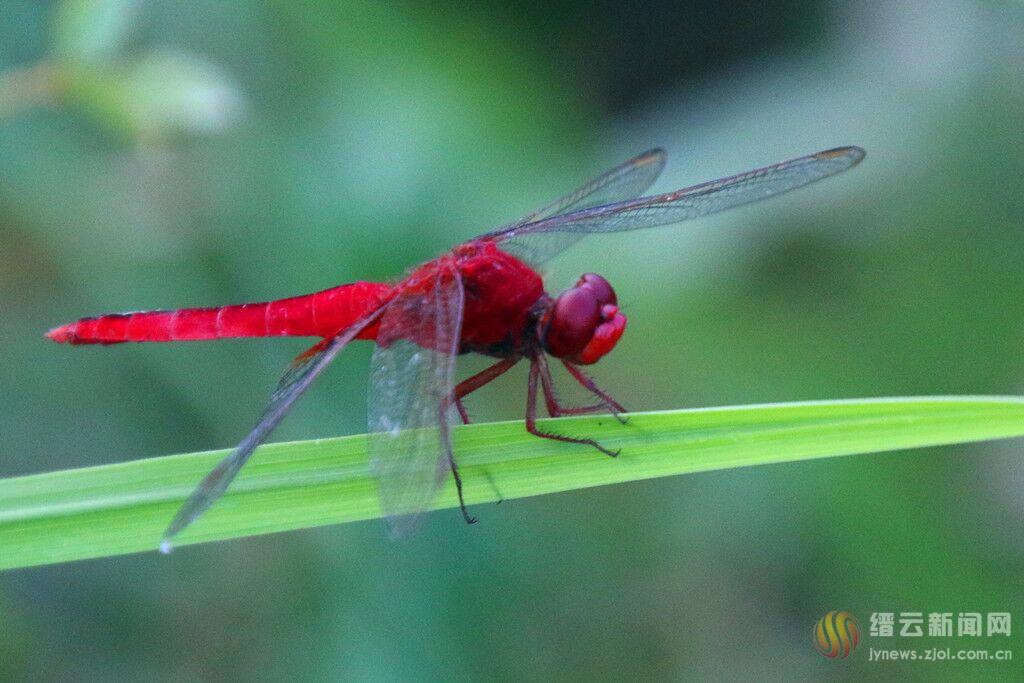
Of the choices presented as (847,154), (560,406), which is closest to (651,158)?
(847,154)

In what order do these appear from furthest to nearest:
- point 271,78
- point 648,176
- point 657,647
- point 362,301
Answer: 1. point 271,78
2. point 657,647
3. point 648,176
4. point 362,301

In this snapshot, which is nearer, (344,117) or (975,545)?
(975,545)

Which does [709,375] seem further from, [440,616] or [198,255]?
[198,255]

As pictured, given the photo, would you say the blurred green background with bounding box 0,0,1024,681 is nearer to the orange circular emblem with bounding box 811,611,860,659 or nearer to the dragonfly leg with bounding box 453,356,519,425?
the orange circular emblem with bounding box 811,611,860,659

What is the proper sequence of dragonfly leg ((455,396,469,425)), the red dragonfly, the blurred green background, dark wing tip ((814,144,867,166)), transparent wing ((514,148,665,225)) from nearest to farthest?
the red dragonfly → dragonfly leg ((455,396,469,425)) → dark wing tip ((814,144,867,166)) → the blurred green background → transparent wing ((514,148,665,225))

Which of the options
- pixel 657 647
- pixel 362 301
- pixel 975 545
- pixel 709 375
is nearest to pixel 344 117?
pixel 362 301

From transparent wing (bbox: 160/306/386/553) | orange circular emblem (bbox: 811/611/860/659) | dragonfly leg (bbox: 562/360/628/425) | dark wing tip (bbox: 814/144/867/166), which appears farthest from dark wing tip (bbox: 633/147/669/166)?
orange circular emblem (bbox: 811/611/860/659)

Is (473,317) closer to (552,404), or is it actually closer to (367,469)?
(552,404)

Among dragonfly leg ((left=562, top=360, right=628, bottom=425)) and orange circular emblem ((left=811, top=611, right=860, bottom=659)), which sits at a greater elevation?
dragonfly leg ((left=562, top=360, right=628, bottom=425))
